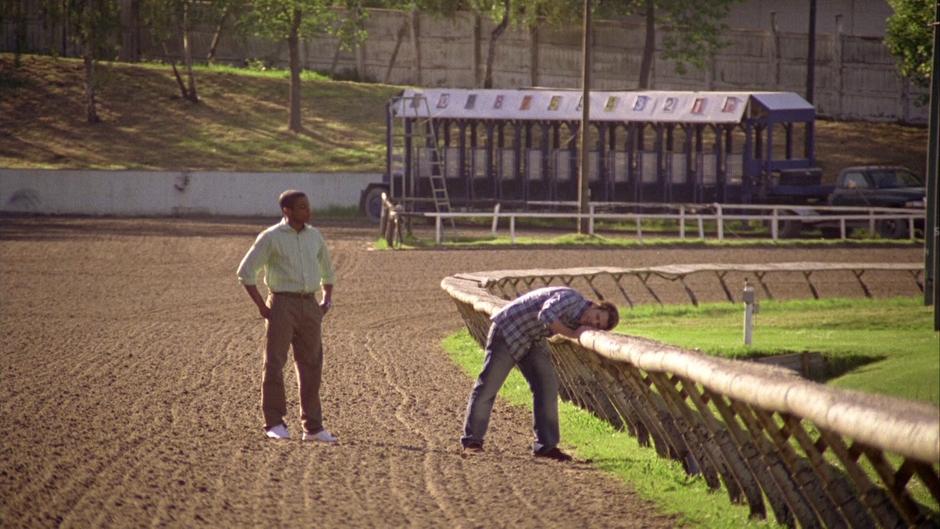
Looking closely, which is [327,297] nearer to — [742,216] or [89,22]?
[742,216]

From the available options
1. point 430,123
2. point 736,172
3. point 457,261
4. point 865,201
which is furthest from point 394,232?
point 865,201

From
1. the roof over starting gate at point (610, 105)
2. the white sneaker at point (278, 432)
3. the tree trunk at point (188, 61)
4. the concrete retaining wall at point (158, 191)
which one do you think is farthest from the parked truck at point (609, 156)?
the white sneaker at point (278, 432)

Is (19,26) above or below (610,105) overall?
above

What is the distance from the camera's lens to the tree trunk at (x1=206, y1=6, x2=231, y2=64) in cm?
5928

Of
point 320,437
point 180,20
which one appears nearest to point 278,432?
point 320,437

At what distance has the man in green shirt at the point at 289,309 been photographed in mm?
10539

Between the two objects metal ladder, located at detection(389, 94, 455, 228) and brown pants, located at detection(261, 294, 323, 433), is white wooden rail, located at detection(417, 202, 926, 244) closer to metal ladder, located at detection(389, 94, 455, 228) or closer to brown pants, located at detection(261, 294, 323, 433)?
metal ladder, located at detection(389, 94, 455, 228)

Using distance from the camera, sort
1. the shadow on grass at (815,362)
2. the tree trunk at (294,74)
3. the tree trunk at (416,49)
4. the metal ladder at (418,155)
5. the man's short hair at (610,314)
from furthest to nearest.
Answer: the tree trunk at (416,49) → the tree trunk at (294,74) → the metal ladder at (418,155) → the shadow on grass at (815,362) → the man's short hair at (610,314)

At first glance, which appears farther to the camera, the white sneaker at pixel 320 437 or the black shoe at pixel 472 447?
the white sneaker at pixel 320 437

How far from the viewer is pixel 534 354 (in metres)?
10.2

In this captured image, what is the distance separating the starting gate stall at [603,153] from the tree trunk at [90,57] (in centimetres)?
1549

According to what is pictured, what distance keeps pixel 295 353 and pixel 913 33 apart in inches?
1035

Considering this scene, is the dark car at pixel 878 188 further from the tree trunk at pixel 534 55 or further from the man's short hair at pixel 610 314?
the man's short hair at pixel 610 314

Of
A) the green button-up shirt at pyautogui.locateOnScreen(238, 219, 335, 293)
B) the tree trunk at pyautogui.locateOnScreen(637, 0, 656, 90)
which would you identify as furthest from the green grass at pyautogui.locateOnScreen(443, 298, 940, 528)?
the tree trunk at pyautogui.locateOnScreen(637, 0, 656, 90)
